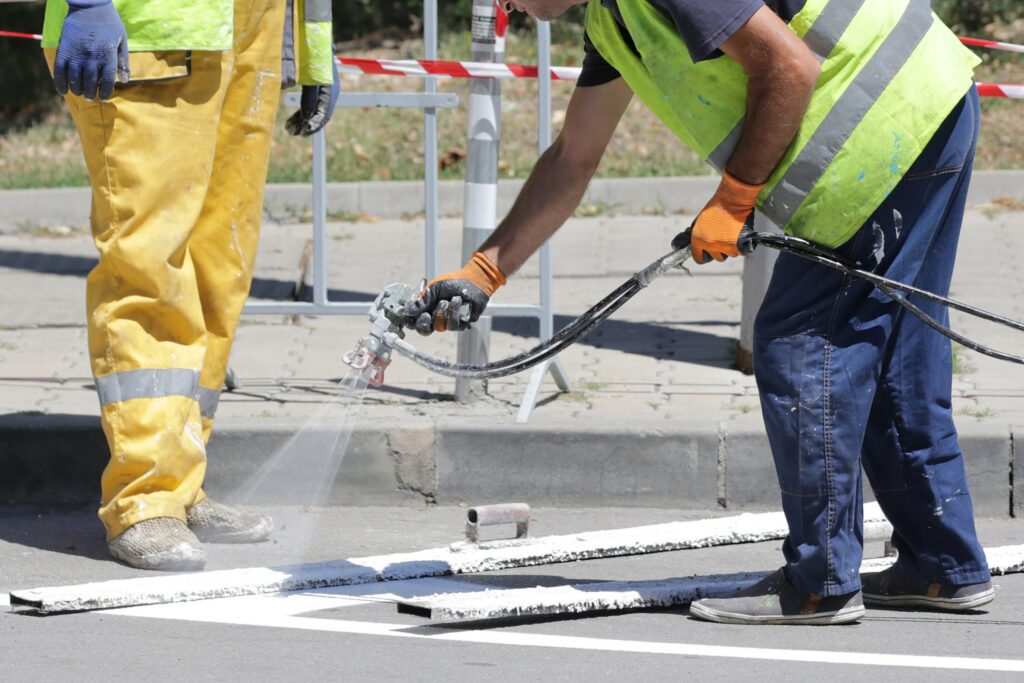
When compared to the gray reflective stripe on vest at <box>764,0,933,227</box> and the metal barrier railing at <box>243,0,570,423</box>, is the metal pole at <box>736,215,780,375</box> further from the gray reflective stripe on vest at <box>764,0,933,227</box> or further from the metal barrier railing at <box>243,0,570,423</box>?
the gray reflective stripe on vest at <box>764,0,933,227</box>

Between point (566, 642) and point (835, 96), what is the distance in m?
1.32

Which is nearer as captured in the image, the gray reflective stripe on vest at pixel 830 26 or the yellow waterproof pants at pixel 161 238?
the gray reflective stripe on vest at pixel 830 26

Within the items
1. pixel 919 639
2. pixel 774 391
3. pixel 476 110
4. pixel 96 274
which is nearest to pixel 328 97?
pixel 476 110

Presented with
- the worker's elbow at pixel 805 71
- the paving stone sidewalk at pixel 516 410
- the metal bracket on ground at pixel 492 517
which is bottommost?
the metal bracket on ground at pixel 492 517

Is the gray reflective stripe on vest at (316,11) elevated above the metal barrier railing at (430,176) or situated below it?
above

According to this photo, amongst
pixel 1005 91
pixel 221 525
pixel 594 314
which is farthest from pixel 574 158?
pixel 1005 91

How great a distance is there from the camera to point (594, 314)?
4.20 m

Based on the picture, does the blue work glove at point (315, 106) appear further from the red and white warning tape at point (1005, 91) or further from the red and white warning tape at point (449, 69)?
the red and white warning tape at point (1005, 91)

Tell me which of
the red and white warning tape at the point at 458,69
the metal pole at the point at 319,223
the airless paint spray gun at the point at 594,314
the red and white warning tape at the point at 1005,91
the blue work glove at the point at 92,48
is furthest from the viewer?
the red and white warning tape at the point at 1005,91

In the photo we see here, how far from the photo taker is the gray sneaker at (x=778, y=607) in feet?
13.1

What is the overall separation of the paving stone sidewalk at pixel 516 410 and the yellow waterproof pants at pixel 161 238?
0.74 m

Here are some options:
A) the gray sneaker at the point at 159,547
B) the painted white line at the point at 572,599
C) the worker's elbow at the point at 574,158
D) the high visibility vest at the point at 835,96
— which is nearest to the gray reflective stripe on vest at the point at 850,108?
the high visibility vest at the point at 835,96

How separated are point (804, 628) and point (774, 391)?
0.57 metres

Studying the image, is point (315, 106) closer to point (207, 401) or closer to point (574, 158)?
point (207, 401)
